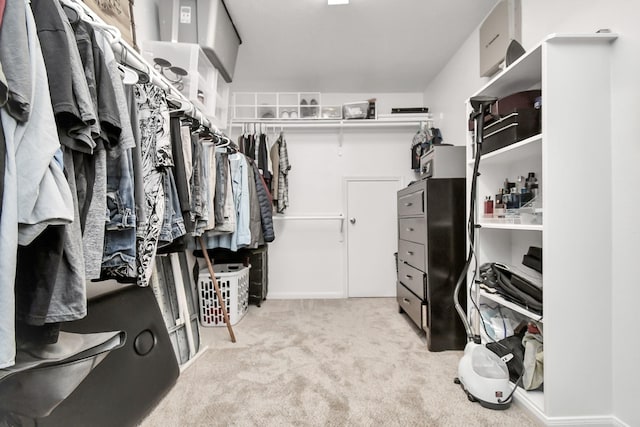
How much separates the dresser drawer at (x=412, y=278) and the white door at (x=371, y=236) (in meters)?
0.74

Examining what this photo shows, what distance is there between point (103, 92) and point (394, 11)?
2069 millimetres

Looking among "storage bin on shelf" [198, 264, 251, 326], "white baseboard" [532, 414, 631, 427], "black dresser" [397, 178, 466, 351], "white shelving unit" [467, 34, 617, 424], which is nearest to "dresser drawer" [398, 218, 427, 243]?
"black dresser" [397, 178, 466, 351]

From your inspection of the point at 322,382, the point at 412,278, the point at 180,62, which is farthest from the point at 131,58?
the point at 412,278

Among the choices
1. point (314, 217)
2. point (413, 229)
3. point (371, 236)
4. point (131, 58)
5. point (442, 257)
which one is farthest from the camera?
point (371, 236)

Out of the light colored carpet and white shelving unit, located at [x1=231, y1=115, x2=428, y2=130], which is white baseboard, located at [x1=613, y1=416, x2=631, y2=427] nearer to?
the light colored carpet

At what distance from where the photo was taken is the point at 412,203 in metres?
2.22

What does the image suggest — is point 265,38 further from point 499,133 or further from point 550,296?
point 550,296

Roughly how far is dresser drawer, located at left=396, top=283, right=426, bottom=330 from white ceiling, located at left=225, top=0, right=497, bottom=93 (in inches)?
84.1

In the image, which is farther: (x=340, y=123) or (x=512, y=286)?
A: (x=340, y=123)

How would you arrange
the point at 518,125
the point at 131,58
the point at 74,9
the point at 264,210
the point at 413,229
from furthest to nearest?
1. the point at 264,210
2. the point at 413,229
3. the point at 518,125
4. the point at 131,58
5. the point at 74,9

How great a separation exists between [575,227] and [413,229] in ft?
3.51

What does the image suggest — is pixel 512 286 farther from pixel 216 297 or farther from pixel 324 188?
pixel 324 188

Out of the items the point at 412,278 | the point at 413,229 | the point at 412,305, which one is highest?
the point at 413,229

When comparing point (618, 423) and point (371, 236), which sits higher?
point (371, 236)
